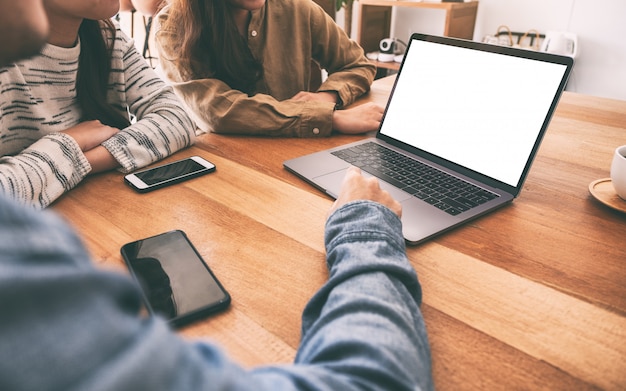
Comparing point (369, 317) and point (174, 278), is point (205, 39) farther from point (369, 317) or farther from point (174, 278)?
point (369, 317)

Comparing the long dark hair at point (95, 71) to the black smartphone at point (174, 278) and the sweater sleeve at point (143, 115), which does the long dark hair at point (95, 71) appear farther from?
the black smartphone at point (174, 278)

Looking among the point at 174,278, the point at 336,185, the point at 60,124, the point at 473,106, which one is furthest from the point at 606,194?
the point at 60,124

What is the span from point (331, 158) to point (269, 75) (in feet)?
2.05

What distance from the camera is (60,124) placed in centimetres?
94

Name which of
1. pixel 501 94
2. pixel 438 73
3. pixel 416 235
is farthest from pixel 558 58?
pixel 416 235

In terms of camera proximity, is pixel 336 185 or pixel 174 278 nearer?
pixel 174 278

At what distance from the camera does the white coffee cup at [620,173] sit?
0.68 m

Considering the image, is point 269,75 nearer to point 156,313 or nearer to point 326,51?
point 326,51

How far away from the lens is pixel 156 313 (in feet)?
1.58

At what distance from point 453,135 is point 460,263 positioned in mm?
337

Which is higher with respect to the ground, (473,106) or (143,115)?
(473,106)

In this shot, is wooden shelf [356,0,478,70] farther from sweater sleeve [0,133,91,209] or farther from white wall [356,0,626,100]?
sweater sleeve [0,133,91,209]

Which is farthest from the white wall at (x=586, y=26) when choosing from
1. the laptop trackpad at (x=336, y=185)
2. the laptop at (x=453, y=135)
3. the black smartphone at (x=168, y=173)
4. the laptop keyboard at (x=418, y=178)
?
the black smartphone at (x=168, y=173)

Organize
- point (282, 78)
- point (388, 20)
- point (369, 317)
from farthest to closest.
Result: point (388, 20) → point (282, 78) → point (369, 317)
